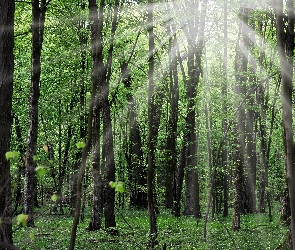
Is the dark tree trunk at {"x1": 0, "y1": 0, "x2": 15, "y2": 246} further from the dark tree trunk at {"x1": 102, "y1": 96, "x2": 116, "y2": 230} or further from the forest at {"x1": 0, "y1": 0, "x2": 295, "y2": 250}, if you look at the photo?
the dark tree trunk at {"x1": 102, "y1": 96, "x2": 116, "y2": 230}

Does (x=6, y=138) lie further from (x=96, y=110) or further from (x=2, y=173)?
(x=96, y=110)

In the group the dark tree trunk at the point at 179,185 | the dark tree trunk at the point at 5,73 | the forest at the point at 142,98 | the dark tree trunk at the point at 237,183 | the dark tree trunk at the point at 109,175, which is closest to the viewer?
the dark tree trunk at the point at 5,73

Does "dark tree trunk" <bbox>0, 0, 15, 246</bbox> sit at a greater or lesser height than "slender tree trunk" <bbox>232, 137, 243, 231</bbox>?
greater

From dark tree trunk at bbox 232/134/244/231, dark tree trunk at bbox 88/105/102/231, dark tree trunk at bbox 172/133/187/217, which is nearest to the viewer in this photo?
dark tree trunk at bbox 88/105/102/231

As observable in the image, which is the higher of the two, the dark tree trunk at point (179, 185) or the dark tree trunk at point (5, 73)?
the dark tree trunk at point (5, 73)

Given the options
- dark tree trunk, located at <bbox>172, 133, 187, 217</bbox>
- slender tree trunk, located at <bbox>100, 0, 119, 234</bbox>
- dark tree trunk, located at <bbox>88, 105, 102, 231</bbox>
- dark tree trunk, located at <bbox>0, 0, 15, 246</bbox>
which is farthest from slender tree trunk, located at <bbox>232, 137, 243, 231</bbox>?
dark tree trunk, located at <bbox>0, 0, 15, 246</bbox>

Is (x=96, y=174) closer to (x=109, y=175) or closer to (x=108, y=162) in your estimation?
(x=109, y=175)

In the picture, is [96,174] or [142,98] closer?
[96,174]

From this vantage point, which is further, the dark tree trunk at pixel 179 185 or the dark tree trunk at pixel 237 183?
the dark tree trunk at pixel 179 185

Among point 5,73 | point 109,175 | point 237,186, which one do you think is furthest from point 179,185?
point 5,73

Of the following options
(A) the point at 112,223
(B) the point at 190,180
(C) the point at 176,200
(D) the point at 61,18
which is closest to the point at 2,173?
(A) the point at 112,223

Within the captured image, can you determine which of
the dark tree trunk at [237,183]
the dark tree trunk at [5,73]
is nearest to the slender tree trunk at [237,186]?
the dark tree trunk at [237,183]

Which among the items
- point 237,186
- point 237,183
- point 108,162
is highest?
point 108,162

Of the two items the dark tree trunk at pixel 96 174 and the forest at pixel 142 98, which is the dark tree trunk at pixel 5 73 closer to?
the forest at pixel 142 98
